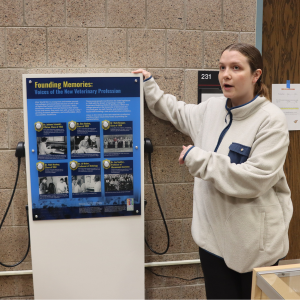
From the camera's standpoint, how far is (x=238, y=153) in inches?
51.7

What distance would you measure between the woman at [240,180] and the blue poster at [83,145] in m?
0.39

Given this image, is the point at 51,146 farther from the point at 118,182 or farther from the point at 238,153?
the point at 238,153

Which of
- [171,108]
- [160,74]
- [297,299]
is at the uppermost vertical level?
[160,74]

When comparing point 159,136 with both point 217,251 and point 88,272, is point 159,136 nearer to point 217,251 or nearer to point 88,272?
point 217,251

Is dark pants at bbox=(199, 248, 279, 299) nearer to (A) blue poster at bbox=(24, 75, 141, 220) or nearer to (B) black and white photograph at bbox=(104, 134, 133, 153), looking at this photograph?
(A) blue poster at bbox=(24, 75, 141, 220)

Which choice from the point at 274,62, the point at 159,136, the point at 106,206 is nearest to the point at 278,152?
the point at 159,136

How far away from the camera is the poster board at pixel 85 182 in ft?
4.95

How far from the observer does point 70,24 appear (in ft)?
5.59

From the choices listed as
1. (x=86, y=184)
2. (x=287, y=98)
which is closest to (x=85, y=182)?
(x=86, y=184)

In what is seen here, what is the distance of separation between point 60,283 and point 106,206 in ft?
1.62

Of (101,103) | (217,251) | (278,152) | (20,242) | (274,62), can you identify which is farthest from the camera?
(274,62)

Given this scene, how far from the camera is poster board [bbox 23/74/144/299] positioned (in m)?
1.51

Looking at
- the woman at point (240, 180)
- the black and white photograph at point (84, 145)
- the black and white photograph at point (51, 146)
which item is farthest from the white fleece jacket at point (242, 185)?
the black and white photograph at point (51, 146)

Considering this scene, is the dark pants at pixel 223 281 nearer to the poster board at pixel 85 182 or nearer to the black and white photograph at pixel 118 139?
the poster board at pixel 85 182
